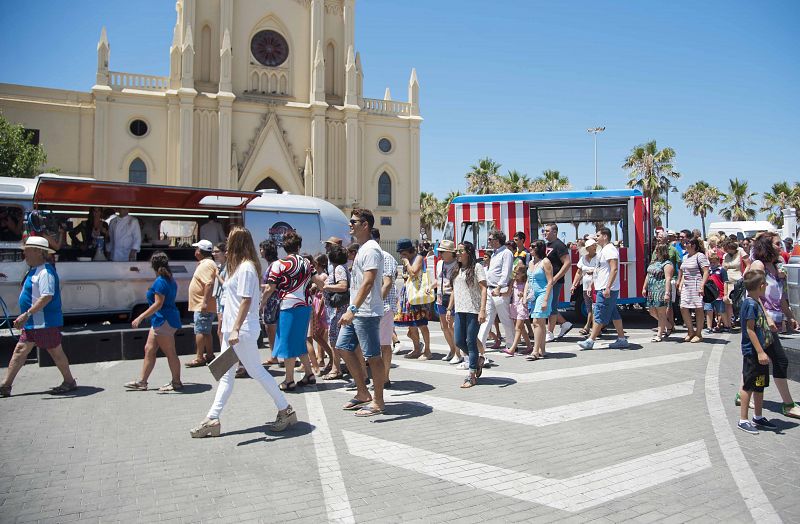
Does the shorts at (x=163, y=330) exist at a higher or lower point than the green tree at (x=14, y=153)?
lower

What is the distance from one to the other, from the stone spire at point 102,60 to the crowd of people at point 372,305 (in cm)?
2624

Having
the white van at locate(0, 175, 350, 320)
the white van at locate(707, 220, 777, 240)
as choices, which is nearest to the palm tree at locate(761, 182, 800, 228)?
the white van at locate(707, 220, 777, 240)

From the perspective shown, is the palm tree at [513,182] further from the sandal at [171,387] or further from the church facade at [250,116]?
the sandal at [171,387]

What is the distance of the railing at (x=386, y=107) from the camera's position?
36.6 meters

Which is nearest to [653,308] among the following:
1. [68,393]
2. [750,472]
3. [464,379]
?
[464,379]

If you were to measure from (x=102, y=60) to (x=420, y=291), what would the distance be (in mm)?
29137

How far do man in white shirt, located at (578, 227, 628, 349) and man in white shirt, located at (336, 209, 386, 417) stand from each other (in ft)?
16.5

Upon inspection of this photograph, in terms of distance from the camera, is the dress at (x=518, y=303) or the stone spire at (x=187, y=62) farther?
the stone spire at (x=187, y=62)

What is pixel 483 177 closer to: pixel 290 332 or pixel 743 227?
pixel 743 227

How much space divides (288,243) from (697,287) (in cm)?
740

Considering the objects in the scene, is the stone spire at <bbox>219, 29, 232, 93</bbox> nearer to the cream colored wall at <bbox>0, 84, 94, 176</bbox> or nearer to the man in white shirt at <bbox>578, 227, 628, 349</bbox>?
the cream colored wall at <bbox>0, 84, 94, 176</bbox>

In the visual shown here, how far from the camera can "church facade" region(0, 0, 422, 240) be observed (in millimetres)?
30062

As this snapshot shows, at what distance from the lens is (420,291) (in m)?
8.99

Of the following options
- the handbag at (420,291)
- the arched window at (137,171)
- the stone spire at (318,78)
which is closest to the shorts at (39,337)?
the handbag at (420,291)
